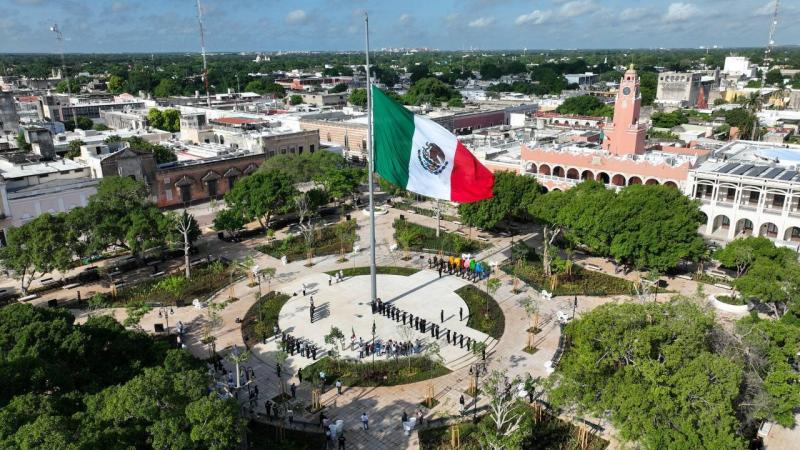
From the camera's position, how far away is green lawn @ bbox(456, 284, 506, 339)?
3650 centimetres

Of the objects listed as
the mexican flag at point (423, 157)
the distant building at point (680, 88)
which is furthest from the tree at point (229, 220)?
the distant building at point (680, 88)

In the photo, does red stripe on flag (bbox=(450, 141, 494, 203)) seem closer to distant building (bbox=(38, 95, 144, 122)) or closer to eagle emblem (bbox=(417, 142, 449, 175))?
eagle emblem (bbox=(417, 142, 449, 175))

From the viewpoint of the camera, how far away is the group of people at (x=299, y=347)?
33.1 meters

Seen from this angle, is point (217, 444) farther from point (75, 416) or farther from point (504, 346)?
point (504, 346)

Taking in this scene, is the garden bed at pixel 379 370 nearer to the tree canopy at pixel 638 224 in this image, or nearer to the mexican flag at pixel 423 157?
the mexican flag at pixel 423 157

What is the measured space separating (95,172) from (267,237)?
66.3 feet

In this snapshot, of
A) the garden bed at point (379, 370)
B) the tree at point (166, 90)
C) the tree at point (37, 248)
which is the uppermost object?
the tree at point (166, 90)

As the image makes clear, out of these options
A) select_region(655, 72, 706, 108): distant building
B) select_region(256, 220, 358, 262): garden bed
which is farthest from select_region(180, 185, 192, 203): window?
select_region(655, 72, 706, 108): distant building

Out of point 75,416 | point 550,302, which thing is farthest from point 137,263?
point 550,302

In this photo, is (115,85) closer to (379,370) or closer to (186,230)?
(186,230)

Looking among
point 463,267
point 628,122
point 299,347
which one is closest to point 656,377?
point 299,347

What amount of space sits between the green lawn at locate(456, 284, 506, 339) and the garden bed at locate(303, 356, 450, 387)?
222 inches

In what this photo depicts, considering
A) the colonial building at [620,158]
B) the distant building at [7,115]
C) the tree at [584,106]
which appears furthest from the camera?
the tree at [584,106]

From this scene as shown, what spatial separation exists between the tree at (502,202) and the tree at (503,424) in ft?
80.4
